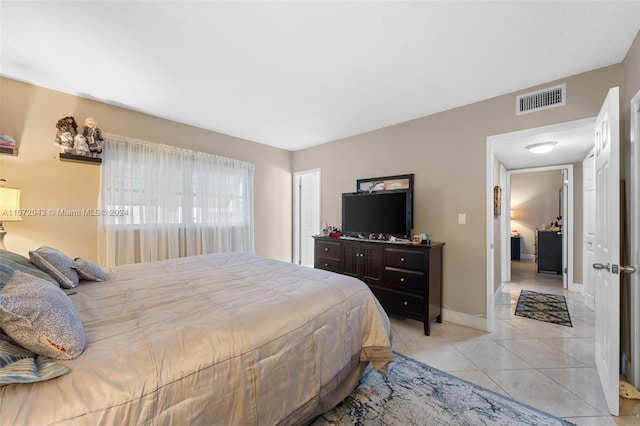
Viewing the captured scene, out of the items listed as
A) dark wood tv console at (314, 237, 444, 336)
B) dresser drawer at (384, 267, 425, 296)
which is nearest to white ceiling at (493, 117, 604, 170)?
dark wood tv console at (314, 237, 444, 336)

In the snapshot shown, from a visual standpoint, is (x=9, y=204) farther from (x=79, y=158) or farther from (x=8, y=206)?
(x=79, y=158)

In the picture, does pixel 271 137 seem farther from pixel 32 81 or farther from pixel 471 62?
pixel 471 62

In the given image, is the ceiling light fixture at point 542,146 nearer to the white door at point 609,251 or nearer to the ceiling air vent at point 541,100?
the ceiling air vent at point 541,100

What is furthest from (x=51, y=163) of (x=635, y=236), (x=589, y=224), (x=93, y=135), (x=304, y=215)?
(x=589, y=224)

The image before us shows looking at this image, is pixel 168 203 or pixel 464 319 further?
pixel 168 203

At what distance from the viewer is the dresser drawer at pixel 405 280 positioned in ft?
9.19

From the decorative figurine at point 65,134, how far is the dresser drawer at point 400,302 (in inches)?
149

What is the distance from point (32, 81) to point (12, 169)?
898 mm

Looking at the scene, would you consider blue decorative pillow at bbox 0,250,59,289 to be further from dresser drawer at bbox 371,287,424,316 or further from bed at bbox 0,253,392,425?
dresser drawer at bbox 371,287,424,316

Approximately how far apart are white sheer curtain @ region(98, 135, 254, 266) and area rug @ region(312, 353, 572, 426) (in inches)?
114

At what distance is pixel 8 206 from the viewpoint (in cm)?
217

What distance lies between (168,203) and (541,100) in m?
4.51

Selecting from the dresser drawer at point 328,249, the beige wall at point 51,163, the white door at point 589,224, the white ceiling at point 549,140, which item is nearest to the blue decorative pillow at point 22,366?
the beige wall at point 51,163

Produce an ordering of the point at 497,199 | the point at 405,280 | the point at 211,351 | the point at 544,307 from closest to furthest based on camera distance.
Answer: the point at 211,351 < the point at 405,280 < the point at 544,307 < the point at 497,199
